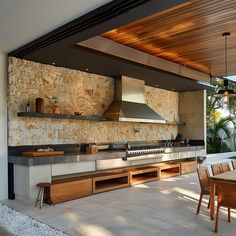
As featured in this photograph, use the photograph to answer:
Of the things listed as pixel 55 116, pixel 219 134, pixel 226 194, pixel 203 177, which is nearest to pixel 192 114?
pixel 219 134

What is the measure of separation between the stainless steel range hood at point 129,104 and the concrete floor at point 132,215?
6.16 ft

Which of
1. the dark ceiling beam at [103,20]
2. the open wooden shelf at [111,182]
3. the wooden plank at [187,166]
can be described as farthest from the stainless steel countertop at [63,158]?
the wooden plank at [187,166]

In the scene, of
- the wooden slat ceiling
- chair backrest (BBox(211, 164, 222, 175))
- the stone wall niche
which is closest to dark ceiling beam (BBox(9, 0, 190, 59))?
the wooden slat ceiling

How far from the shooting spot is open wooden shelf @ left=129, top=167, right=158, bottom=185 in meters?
6.42

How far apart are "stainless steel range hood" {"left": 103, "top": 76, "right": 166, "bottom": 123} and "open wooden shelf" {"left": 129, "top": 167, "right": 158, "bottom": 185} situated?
1.27 m

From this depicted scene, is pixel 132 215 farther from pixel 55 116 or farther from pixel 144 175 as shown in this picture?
pixel 144 175

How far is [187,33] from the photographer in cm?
464

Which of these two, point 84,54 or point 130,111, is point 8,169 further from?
point 130,111

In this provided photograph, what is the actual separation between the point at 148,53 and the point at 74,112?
2.16m

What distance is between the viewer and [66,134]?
6.00m

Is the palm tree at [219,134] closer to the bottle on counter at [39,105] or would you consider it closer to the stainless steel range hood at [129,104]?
the stainless steel range hood at [129,104]

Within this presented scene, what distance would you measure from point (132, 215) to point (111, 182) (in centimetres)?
215

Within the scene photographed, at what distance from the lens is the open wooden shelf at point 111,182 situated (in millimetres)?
5551

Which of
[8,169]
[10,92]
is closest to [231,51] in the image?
[10,92]
